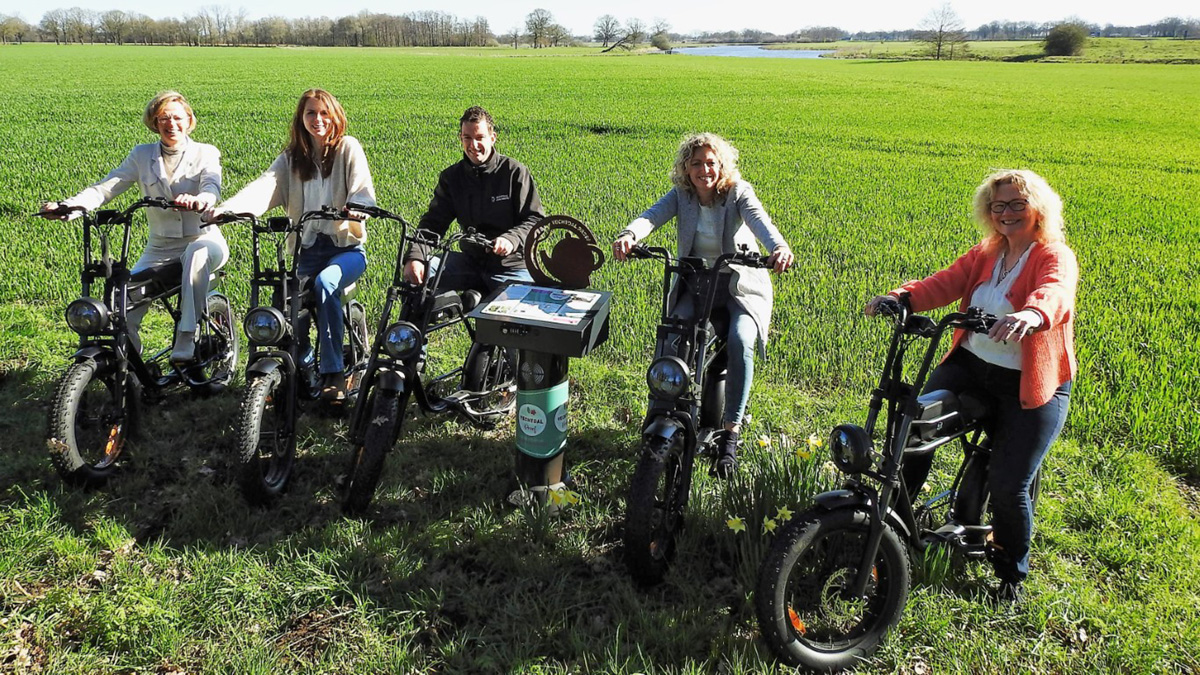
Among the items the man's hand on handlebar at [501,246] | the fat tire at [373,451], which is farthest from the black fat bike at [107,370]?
the man's hand on handlebar at [501,246]

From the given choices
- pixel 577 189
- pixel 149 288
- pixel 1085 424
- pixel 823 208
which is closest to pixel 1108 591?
pixel 1085 424

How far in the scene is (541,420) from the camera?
3664 millimetres

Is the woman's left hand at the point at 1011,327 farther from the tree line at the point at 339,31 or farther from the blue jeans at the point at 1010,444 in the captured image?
the tree line at the point at 339,31

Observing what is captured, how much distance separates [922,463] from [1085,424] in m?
2.07

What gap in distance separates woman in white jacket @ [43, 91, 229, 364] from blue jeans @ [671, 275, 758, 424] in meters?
2.84

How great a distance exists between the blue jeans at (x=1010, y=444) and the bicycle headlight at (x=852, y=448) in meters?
0.70

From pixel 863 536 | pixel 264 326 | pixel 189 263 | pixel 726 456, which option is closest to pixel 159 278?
pixel 189 263

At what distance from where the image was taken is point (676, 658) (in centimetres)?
283

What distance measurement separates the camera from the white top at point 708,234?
13.3 feet

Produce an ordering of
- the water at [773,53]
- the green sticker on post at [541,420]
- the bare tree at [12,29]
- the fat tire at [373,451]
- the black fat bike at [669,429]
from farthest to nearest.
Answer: the bare tree at [12,29] → the water at [773,53] → the green sticker on post at [541,420] → the fat tire at [373,451] → the black fat bike at [669,429]

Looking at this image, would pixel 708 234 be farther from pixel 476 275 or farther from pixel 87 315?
pixel 87 315

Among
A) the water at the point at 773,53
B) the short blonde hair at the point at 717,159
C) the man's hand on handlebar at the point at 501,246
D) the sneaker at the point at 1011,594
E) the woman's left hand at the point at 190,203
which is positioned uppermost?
the water at the point at 773,53

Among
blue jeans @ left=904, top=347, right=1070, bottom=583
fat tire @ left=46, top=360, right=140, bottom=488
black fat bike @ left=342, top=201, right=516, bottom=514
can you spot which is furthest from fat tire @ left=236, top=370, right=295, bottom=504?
blue jeans @ left=904, top=347, right=1070, bottom=583

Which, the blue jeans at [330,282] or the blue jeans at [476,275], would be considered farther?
the blue jeans at [476,275]
